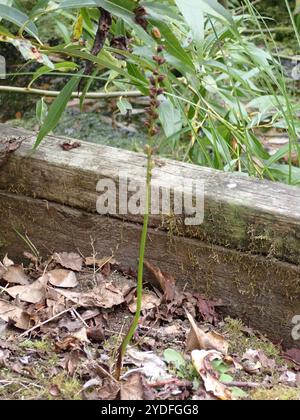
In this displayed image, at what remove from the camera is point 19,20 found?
1.69 meters

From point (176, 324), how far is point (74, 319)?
29cm

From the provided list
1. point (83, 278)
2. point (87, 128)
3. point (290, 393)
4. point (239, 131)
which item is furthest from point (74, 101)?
point (290, 393)

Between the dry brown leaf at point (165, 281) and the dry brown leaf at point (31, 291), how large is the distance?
0.32m

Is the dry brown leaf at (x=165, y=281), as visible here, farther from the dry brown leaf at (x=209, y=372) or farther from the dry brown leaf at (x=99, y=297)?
the dry brown leaf at (x=209, y=372)

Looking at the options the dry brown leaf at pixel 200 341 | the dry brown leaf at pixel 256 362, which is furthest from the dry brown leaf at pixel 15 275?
the dry brown leaf at pixel 256 362

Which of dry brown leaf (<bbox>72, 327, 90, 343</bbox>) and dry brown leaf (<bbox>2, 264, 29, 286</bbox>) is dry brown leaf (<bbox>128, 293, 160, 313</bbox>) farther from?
dry brown leaf (<bbox>2, 264, 29, 286</bbox>)

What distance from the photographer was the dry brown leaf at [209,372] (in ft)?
5.06

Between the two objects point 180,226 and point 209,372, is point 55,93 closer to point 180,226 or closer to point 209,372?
point 180,226

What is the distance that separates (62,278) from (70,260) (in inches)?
3.8

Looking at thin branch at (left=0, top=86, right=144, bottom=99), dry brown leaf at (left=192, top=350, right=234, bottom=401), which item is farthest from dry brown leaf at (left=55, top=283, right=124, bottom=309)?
thin branch at (left=0, top=86, right=144, bottom=99)

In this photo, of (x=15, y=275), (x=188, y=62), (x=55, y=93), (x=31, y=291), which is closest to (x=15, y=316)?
(x=31, y=291)

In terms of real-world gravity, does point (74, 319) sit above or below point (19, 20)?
below
